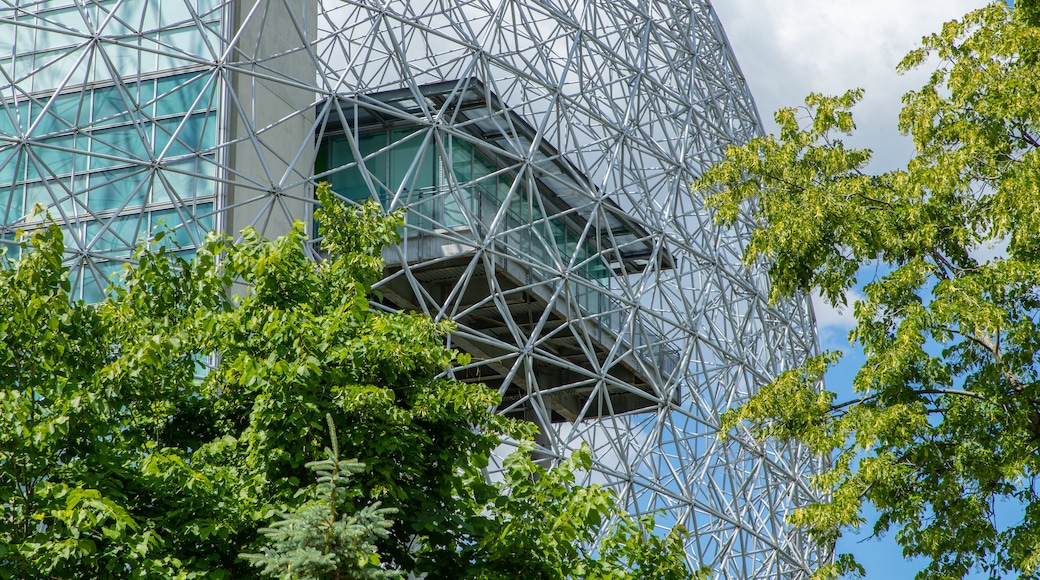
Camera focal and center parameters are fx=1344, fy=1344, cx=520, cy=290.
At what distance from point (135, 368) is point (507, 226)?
16250 mm

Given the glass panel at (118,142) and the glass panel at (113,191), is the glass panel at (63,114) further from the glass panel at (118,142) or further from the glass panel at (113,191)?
the glass panel at (113,191)

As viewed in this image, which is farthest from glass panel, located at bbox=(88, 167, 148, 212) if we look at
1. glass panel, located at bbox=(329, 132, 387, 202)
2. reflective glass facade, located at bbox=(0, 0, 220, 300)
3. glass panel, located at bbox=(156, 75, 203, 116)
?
glass panel, located at bbox=(329, 132, 387, 202)

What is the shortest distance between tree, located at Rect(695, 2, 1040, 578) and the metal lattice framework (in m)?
2.93

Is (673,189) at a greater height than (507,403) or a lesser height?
greater

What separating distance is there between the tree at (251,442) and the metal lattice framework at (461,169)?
6404 mm

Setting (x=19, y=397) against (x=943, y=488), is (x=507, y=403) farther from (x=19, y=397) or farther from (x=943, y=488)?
(x=19, y=397)

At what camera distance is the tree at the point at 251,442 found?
850 centimetres

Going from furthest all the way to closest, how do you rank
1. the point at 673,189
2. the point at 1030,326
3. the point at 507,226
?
the point at 673,189 → the point at 507,226 → the point at 1030,326

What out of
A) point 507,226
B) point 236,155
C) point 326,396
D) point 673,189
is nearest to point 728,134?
point 673,189

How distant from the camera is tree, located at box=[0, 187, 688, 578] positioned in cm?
850

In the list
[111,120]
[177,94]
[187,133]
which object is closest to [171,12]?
[177,94]

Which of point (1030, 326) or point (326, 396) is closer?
point (326, 396)

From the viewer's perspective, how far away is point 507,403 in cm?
2994

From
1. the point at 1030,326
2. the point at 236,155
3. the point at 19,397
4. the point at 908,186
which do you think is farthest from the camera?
the point at 236,155
